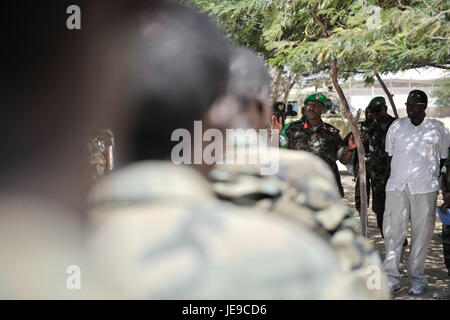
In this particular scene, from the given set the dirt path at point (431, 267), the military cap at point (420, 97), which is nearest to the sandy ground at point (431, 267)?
the dirt path at point (431, 267)

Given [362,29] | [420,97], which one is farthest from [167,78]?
[420,97]

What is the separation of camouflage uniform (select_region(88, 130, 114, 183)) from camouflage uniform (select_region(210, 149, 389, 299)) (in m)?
0.15

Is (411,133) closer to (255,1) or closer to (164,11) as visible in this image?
(255,1)

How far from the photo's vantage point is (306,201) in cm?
63

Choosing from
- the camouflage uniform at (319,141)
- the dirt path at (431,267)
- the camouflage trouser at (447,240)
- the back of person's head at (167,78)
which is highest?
the camouflage uniform at (319,141)

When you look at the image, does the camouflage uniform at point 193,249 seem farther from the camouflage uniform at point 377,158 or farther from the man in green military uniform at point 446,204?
the camouflage uniform at point 377,158

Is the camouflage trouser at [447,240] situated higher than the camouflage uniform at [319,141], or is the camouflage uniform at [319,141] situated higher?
the camouflage uniform at [319,141]

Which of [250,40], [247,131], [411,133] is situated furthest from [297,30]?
[247,131]

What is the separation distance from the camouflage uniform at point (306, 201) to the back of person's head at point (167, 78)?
3.5 inches

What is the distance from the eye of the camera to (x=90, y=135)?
64cm

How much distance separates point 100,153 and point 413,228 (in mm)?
3802

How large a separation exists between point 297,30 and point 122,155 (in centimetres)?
432

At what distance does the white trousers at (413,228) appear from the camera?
3.93 metres
